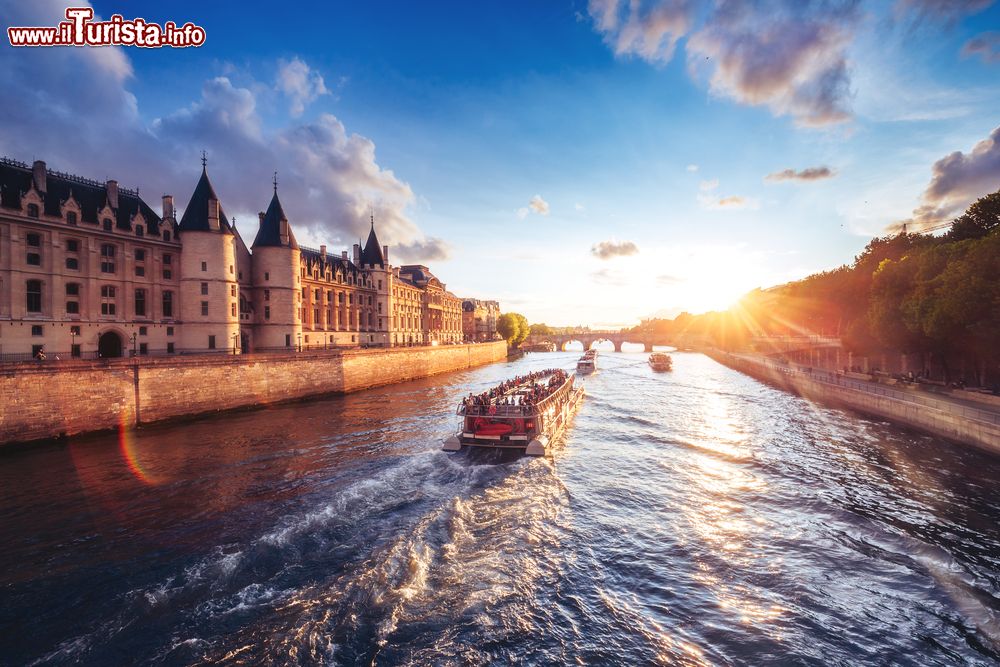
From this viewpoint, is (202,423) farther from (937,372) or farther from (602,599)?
(937,372)

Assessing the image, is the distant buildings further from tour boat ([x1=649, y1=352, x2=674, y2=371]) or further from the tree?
tour boat ([x1=649, y1=352, x2=674, y2=371])

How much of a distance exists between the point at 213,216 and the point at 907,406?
61095 millimetres

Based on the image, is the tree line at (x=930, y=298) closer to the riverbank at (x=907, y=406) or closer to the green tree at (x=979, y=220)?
the green tree at (x=979, y=220)

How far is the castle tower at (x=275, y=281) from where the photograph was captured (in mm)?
52125

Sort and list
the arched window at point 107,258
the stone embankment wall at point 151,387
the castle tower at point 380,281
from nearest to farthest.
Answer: the stone embankment wall at point 151,387 < the arched window at point 107,258 < the castle tower at point 380,281

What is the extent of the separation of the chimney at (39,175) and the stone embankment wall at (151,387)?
20.0 meters

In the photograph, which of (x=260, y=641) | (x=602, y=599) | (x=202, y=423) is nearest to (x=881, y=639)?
(x=602, y=599)

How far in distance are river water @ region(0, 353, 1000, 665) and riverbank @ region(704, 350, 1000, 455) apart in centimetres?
128

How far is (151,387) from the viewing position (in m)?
30.7

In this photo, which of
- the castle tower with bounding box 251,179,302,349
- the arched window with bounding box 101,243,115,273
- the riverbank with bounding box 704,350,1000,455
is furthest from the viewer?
the castle tower with bounding box 251,179,302,349

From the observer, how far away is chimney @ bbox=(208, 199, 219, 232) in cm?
4350

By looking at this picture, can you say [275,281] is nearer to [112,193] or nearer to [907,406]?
[112,193]

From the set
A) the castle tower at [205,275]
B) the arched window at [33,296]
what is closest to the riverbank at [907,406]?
the castle tower at [205,275]

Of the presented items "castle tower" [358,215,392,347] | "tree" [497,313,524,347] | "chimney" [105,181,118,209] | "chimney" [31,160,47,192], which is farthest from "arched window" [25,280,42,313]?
"tree" [497,313,524,347]
